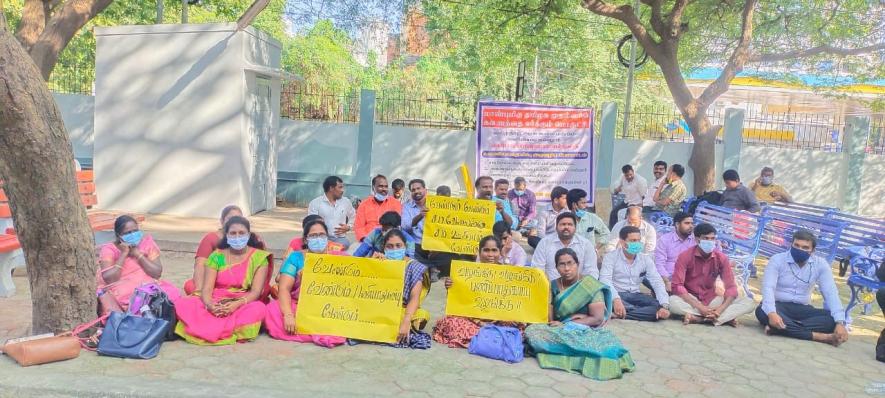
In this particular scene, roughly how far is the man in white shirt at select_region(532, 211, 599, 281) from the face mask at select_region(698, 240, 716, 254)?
1010 mm

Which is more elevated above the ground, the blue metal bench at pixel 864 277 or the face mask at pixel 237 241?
the face mask at pixel 237 241

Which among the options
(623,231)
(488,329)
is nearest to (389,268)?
(488,329)

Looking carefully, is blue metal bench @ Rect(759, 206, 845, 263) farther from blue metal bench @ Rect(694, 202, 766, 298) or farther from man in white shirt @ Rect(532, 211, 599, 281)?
man in white shirt @ Rect(532, 211, 599, 281)

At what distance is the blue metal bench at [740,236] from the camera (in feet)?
29.0

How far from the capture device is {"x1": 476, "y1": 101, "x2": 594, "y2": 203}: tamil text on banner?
10.6 metres

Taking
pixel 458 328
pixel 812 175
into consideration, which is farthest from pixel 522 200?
pixel 812 175

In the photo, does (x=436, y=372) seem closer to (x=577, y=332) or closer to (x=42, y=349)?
(x=577, y=332)

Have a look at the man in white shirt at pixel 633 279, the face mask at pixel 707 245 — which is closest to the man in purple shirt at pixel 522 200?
the man in white shirt at pixel 633 279

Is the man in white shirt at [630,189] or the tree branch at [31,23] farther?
the man in white shirt at [630,189]

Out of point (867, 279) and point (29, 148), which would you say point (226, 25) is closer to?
point (29, 148)

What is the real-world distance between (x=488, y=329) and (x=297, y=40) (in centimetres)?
2615

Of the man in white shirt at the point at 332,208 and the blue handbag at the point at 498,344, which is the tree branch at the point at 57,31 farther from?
the blue handbag at the point at 498,344

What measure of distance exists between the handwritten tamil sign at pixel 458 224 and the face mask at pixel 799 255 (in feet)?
9.49

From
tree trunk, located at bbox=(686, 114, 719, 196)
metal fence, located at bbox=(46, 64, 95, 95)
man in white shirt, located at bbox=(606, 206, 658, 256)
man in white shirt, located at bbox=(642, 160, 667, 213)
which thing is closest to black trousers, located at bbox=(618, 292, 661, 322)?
man in white shirt, located at bbox=(606, 206, 658, 256)
